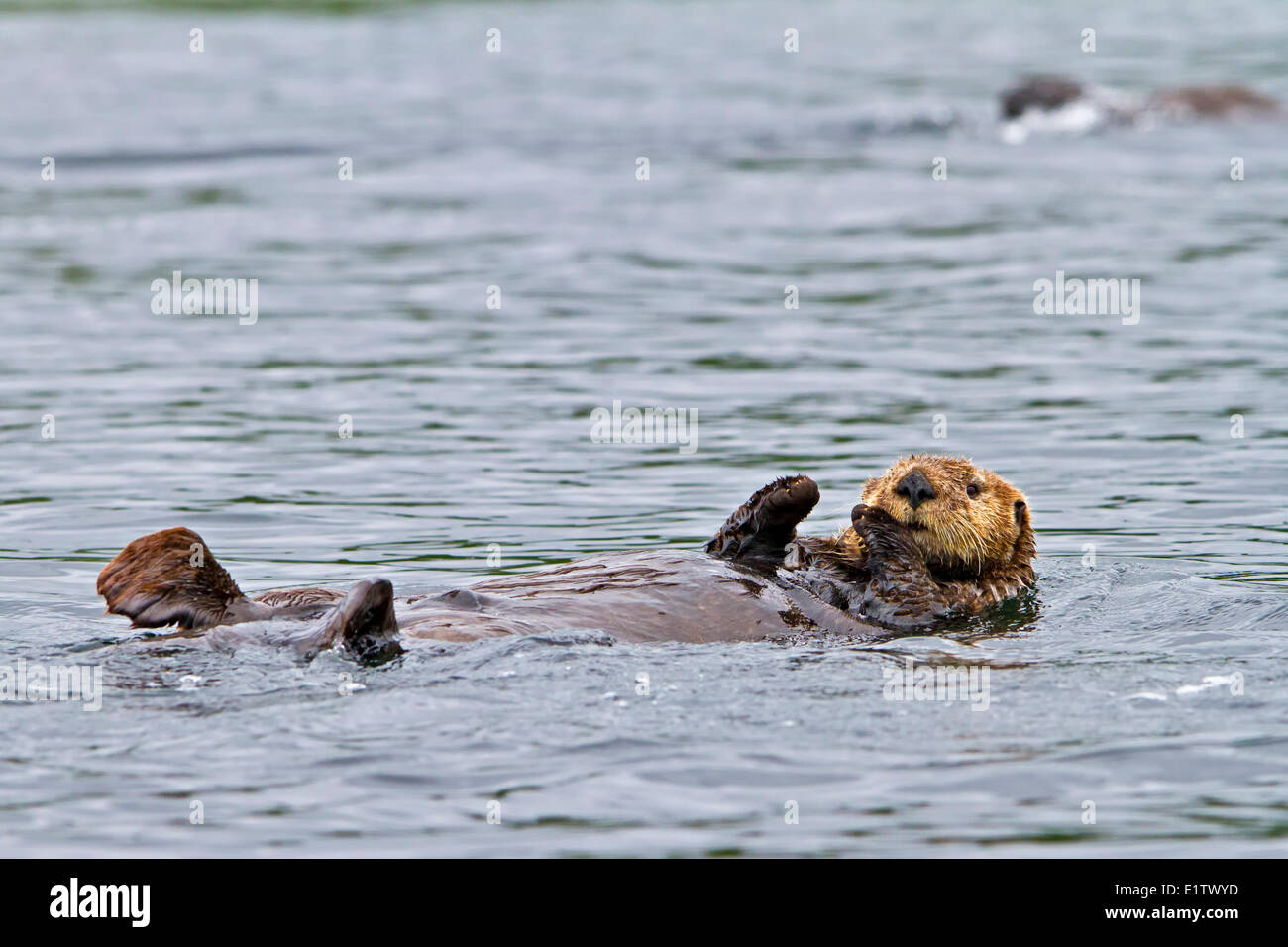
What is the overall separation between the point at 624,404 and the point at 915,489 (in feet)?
13.1

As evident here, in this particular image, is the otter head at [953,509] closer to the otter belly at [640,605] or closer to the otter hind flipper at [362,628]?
the otter belly at [640,605]

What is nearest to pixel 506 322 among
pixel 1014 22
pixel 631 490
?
pixel 631 490

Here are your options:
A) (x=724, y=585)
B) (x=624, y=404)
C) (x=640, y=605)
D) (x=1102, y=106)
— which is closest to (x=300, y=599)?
(x=640, y=605)

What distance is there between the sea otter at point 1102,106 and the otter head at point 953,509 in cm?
1369

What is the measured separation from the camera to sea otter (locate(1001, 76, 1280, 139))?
19031 mm

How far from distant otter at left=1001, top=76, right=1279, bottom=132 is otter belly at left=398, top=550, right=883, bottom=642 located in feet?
47.9

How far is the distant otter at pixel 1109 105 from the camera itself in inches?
749

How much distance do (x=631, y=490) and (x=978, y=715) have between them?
3.80m

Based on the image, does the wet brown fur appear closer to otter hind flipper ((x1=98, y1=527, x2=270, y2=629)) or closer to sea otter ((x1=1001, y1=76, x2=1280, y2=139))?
otter hind flipper ((x1=98, y1=527, x2=270, y2=629))

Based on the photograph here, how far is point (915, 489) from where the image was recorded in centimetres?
613

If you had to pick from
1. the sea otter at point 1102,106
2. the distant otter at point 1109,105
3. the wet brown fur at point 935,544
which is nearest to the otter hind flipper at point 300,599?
the wet brown fur at point 935,544

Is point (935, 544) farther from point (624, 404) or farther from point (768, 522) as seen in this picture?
point (624, 404)

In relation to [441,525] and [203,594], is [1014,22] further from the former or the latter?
[203,594]
